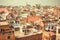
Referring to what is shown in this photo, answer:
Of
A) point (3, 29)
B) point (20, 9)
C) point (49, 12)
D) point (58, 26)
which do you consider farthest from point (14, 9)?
point (58, 26)

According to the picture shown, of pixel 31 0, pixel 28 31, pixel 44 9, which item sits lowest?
pixel 28 31

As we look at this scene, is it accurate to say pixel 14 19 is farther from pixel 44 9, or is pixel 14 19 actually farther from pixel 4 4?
pixel 44 9

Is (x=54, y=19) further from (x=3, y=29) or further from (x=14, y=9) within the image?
(x=3, y=29)

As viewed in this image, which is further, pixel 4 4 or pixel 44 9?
pixel 44 9

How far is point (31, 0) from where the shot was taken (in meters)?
2.13

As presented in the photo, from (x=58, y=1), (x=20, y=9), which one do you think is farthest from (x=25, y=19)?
(x=58, y=1)

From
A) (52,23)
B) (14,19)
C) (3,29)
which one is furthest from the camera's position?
(52,23)

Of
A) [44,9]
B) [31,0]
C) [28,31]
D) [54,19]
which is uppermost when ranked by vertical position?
[31,0]

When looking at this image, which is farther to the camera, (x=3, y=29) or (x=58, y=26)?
(x=58, y=26)

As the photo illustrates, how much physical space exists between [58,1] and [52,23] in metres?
0.37

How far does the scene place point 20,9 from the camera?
81.9 inches

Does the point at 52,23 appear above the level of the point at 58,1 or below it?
below

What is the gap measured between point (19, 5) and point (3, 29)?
0.42 m

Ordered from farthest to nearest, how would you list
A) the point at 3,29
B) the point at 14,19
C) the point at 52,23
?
the point at 52,23
the point at 14,19
the point at 3,29
